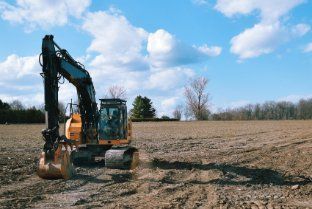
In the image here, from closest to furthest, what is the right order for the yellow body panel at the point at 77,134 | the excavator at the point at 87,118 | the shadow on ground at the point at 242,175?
the excavator at the point at 87,118 → the shadow on ground at the point at 242,175 → the yellow body panel at the point at 77,134

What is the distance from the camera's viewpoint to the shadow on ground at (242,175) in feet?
48.2

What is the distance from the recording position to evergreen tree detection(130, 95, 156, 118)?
10175cm

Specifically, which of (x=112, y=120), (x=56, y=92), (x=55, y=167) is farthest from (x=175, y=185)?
(x=112, y=120)

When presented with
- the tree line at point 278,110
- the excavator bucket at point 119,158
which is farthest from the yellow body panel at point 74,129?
the tree line at point 278,110

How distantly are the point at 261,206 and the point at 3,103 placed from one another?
8223 centimetres

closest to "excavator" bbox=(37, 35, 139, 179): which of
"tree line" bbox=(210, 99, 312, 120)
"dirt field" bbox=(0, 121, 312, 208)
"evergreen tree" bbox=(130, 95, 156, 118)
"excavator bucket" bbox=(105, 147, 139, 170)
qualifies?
"excavator bucket" bbox=(105, 147, 139, 170)

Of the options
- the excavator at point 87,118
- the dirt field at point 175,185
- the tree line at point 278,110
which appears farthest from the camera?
the tree line at point 278,110

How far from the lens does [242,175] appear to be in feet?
53.0

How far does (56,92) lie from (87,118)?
16.6 feet

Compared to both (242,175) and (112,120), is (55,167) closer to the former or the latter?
(112,120)

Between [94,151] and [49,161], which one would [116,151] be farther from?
[49,161]

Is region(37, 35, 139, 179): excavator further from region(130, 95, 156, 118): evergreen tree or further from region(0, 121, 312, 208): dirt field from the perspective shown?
region(130, 95, 156, 118): evergreen tree

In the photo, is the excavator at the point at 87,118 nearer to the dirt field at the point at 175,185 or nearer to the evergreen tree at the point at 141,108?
the dirt field at the point at 175,185

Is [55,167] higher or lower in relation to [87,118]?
lower
